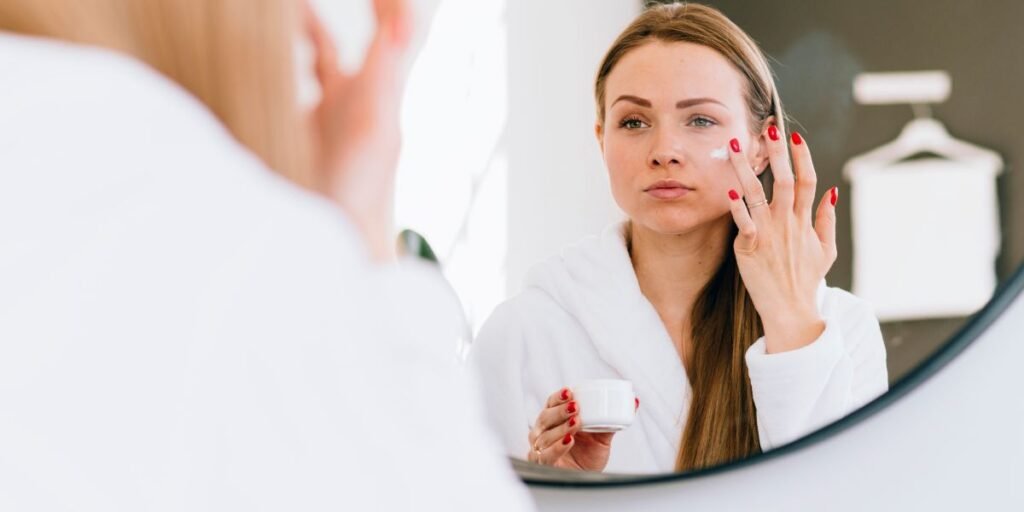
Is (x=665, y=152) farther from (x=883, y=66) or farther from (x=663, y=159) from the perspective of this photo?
(x=883, y=66)

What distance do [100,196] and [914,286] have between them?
0.67 metres

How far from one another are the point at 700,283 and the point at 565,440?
0.18 meters

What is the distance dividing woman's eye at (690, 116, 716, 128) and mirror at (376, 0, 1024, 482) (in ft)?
0.15

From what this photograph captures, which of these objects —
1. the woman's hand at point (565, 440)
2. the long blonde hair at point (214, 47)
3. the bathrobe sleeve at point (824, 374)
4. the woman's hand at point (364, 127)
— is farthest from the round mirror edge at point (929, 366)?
the long blonde hair at point (214, 47)

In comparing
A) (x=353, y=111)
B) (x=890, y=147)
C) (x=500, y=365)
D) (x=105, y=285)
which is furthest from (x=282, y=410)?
(x=890, y=147)

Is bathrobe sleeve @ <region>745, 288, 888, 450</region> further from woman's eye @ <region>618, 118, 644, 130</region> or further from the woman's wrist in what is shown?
woman's eye @ <region>618, 118, 644, 130</region>

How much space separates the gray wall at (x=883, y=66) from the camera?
2.73 ft

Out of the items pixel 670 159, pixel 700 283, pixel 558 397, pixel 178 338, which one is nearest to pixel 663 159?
pixel 670 159

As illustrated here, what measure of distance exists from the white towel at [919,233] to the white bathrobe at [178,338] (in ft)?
1.69

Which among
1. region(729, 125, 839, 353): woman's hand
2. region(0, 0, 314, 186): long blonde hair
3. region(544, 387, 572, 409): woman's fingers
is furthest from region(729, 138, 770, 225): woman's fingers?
region(0, 0, 314, 186): long blonde hair

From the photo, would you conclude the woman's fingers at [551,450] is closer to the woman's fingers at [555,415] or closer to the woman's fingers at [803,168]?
the woman's fingers at [555,415]

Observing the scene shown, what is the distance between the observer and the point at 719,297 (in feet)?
2.82

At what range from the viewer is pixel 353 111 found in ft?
2.31

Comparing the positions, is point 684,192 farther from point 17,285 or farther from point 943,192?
point 17,285
